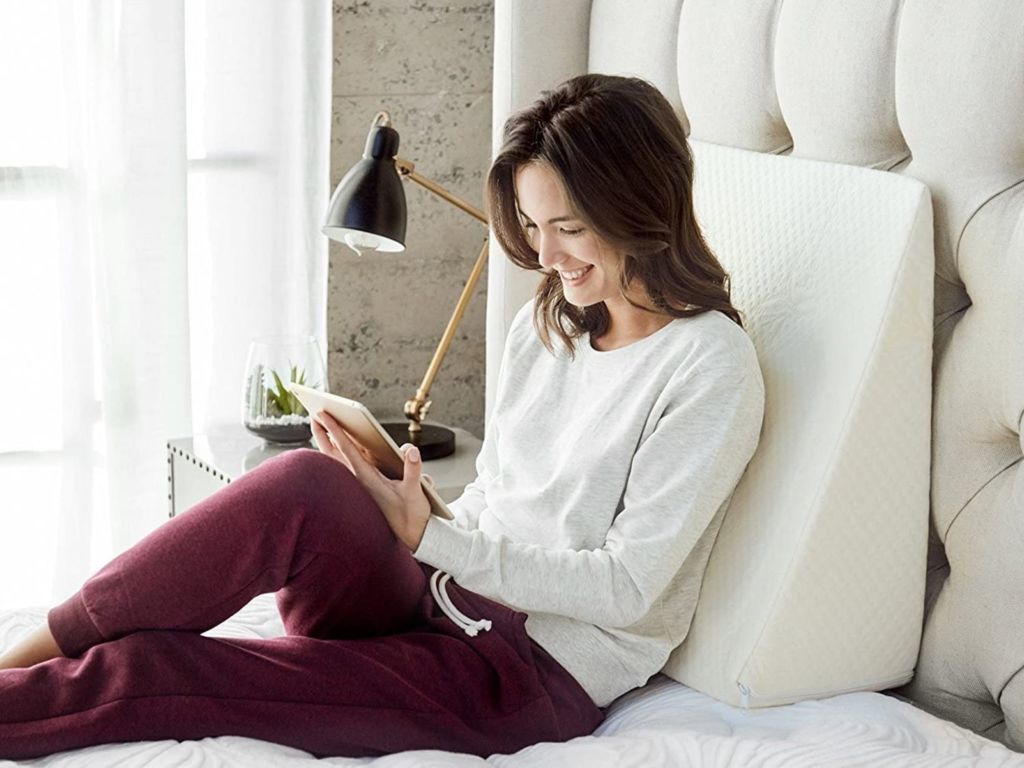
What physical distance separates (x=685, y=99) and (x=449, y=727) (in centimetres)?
90

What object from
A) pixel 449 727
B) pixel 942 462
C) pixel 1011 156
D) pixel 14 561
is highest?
pixel 1011 156

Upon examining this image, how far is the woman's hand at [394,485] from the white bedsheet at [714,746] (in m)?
0.25

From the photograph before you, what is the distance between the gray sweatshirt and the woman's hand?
19 mm

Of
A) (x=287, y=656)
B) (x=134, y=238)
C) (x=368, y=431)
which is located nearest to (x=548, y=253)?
(x=368, y=431)

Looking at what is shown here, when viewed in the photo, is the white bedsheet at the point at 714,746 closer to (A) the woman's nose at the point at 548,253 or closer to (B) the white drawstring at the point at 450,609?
(B) the white drawstring at the point at 450,609

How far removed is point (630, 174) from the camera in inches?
56.1

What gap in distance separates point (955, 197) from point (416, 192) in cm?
138

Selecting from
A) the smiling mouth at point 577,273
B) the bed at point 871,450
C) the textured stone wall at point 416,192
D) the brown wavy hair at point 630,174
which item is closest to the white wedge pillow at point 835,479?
the bed at point 871,450

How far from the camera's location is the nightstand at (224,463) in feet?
6.93

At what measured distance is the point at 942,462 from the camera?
1.41 meters

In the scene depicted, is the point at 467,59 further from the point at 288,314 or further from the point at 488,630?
the point at 488,630

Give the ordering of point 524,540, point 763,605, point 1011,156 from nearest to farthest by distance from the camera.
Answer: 1. point 1011,156
2. point 763,605
3. point 524,540

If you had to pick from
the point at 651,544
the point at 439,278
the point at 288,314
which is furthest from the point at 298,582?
the point at 439,278

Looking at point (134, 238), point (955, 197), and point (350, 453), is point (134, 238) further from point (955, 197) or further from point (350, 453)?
point (955, 197)
